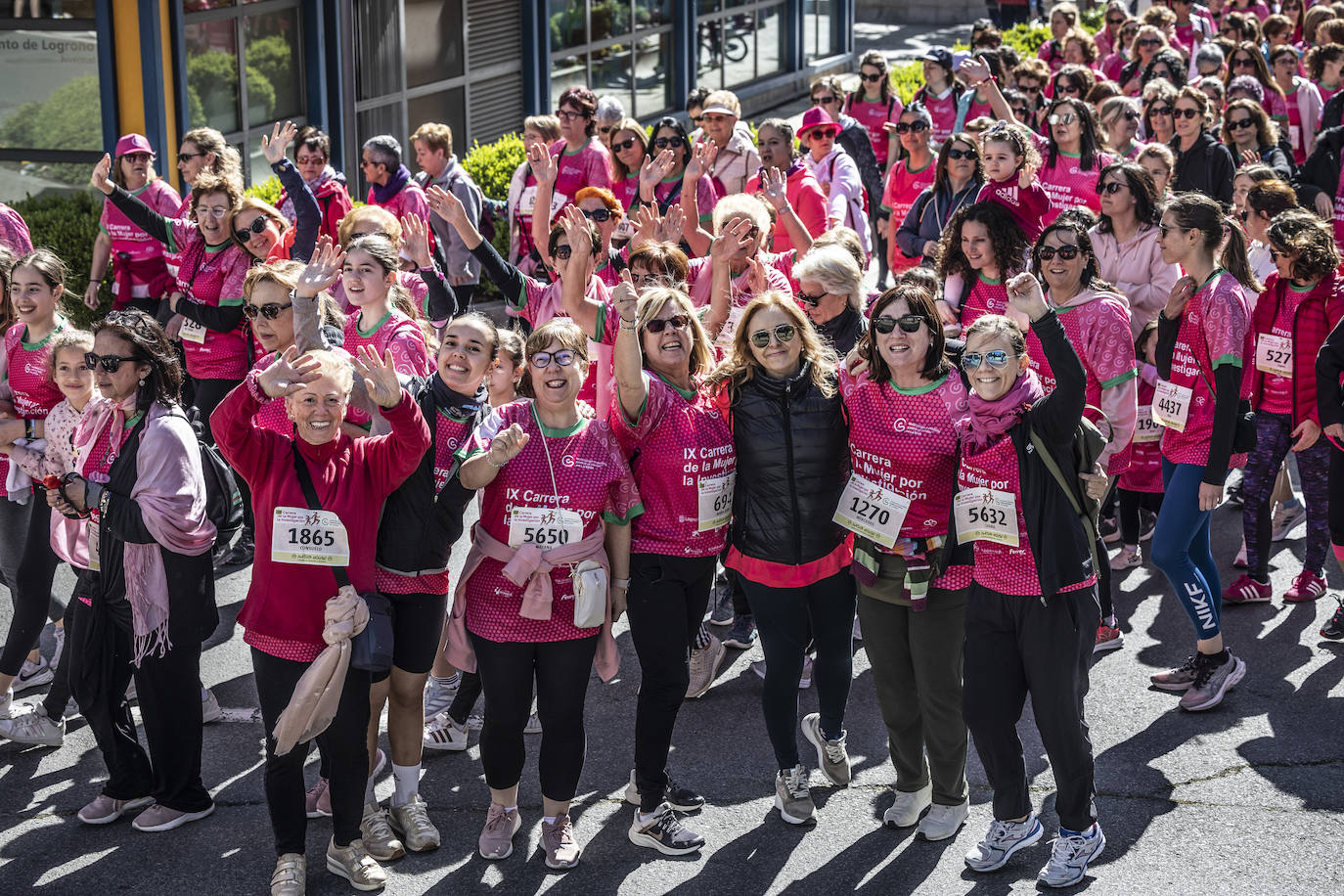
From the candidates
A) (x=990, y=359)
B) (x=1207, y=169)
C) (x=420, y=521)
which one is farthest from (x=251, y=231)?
(x=1207, y=169)

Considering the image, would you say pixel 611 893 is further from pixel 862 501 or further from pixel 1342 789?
pixel 1342 789

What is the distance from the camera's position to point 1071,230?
612cm

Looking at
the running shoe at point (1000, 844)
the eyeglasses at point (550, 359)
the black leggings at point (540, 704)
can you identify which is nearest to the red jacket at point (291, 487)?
the eyeglasses at point (550, 359)

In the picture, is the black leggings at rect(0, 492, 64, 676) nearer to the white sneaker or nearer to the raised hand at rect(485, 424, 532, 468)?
the white sneaker

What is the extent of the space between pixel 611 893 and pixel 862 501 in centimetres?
153

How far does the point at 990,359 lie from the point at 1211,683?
89.2 inches

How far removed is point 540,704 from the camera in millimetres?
5172

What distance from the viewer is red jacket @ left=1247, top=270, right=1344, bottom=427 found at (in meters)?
6.65

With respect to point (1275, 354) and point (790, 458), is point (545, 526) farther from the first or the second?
point (1275, 354)

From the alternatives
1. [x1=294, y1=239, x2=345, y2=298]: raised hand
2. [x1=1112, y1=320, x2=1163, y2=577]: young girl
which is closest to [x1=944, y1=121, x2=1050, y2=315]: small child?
[x1=1112, y1=320, x2=1163, y2=577]: young girl

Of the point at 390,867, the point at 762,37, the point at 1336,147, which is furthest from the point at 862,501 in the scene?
the point at 762,37

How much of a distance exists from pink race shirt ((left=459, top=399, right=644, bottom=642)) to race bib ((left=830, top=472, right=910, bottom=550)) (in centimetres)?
79

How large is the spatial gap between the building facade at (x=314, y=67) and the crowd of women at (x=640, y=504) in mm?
5976

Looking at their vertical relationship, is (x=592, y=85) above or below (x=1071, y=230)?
above
